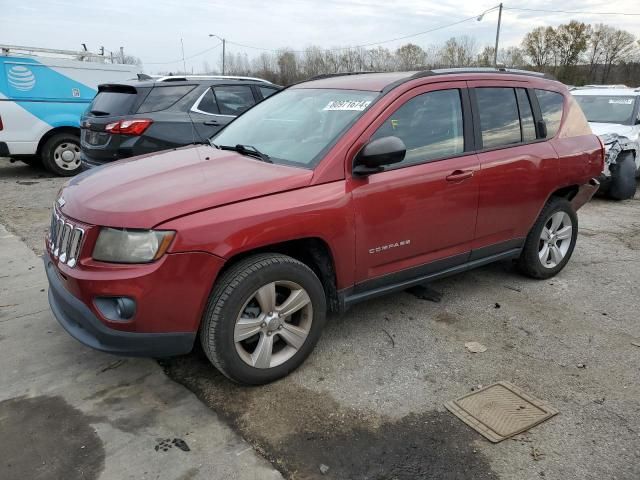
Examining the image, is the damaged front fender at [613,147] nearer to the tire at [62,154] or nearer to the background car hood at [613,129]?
the background car hood at [613,129]

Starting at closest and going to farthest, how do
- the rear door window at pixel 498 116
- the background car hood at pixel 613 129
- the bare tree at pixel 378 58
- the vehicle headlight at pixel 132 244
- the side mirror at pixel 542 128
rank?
the vehicle headlight at pixel 132 244
the rear door window at pixel 498 116
the side mirror at pixel 542 128
the background car hood at pixel 613 129
the bare tree at pixel 378 58

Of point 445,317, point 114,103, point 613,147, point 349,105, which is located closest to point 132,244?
point 349,105

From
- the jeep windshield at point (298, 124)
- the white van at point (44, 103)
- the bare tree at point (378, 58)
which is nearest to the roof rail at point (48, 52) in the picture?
the white van at point (44, 103)

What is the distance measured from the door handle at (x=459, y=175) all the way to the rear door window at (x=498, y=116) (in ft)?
1.07

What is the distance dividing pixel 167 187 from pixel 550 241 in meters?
3.42

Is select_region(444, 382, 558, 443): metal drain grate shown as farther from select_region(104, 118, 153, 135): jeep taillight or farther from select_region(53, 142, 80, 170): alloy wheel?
select_region(53, 142, 80, 170): alloy wheel

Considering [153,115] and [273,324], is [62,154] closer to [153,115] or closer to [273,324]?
[153,115]

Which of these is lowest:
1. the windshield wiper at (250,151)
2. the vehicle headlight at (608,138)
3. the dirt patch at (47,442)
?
the dirt patch at (47,442)

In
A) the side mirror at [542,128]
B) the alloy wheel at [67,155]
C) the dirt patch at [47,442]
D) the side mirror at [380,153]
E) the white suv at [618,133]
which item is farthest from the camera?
the alloy wheel at [67,155]

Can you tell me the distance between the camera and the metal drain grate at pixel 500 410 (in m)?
2.72

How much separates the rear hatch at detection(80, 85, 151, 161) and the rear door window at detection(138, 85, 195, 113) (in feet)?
0.27

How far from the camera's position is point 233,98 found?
7.38m

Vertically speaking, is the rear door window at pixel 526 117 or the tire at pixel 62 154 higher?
the rear door window at pixel 526 117

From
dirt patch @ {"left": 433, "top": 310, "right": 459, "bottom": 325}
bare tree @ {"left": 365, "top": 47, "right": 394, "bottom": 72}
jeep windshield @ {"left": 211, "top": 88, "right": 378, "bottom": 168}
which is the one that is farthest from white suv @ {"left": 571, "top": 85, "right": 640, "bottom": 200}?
bare tree @ {"left": 365, "top": 47, "right": 394, "bottom": 72}
